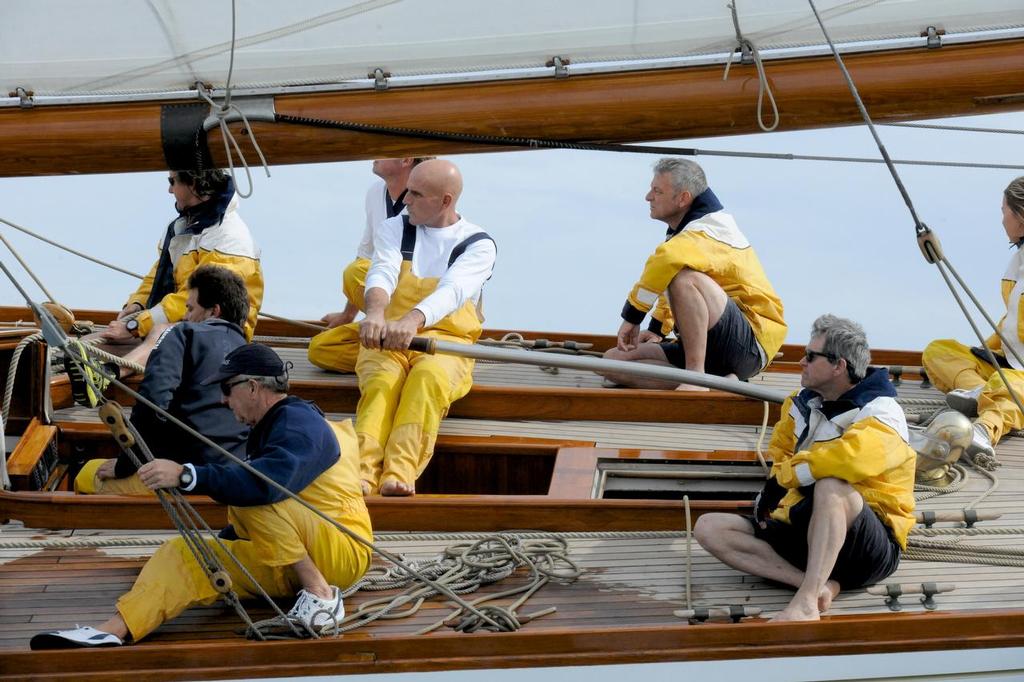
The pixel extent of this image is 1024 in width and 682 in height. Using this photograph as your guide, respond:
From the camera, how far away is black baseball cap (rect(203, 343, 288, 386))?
3.64 meters

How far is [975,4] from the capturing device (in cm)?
391

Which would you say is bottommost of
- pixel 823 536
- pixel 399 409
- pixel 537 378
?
pixel 823 536

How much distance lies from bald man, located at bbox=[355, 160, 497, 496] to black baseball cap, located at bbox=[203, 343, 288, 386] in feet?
2.66

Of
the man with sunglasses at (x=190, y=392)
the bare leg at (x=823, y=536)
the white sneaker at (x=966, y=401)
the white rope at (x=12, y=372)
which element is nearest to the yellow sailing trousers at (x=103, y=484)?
the man with sunglasses at (x=190, y=392)

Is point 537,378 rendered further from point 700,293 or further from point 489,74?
point 489,74

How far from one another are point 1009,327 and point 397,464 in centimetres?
211

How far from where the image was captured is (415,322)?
15.0ft

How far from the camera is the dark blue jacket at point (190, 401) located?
13.8 ft

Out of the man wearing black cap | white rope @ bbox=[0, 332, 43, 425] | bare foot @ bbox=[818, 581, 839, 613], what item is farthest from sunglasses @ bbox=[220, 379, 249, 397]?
bare foot @ bbox=[818, 581, 839, 613]

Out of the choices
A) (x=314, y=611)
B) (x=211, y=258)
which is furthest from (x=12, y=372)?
(x=314, y=611)

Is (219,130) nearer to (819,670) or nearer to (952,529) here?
(819,670)

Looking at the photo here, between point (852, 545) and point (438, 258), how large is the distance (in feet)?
5.96

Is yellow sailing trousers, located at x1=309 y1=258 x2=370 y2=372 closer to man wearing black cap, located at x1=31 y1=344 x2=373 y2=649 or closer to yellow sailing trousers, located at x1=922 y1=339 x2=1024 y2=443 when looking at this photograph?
man wearing black cap, located at x1=31 y1=344 x2=373 y2=649

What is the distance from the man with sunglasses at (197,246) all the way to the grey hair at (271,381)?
1784 millimetres
